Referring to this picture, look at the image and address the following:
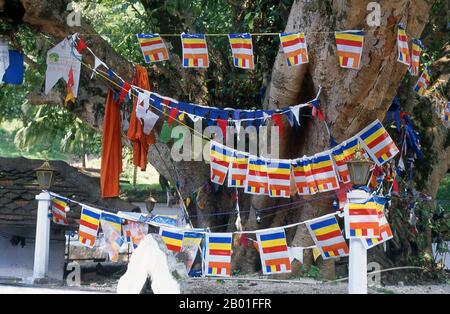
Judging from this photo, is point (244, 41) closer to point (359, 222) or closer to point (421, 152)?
point (359, 222)

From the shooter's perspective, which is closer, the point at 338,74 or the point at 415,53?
the point at 338,74

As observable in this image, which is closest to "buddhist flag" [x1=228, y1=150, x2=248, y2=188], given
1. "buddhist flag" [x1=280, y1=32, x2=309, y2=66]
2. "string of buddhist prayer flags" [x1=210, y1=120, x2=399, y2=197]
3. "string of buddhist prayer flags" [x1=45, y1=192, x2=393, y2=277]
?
"string of buddhist prayer flags" [x1=210, y1=120, x2=399, y2=197]

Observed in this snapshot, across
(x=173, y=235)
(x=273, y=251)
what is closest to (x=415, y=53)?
(x=273, y=251)

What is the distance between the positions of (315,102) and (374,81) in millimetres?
880

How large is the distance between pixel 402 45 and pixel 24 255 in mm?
7601

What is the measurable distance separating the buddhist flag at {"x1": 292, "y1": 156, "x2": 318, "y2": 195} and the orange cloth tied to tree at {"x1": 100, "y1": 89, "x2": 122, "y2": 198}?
2710 mm

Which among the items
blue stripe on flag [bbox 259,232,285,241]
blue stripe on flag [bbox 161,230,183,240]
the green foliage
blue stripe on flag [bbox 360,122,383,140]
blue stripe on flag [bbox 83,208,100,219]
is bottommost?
the green foliage

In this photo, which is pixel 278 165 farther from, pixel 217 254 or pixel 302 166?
pixel 217 254

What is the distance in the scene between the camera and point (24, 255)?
43.8 ft


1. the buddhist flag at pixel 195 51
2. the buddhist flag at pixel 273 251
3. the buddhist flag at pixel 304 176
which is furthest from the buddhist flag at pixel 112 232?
the buddhist flag at pixel 304 176

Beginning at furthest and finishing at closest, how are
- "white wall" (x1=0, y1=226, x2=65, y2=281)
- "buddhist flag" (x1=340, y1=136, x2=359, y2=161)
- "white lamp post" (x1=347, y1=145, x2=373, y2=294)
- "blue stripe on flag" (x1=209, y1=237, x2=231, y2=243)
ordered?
1. "white wall" (x1=0, y1=226, x2=65, y2=281)
2. "buddhist flag" (x1=340, y1=136, x2=359, y2=161)
3. "blue stripe on flag" (x1=209, y1=237, x2=231, y2=243)
4. "white lamp post" (x1=347, y1=145, x2=373, y2=294)

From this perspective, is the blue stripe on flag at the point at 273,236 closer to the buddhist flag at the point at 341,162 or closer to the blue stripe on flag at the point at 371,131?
the buddhist flag at the point at 341,162

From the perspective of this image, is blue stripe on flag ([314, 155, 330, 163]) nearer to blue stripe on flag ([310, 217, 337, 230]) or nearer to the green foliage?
blue stripe on flag ([310, 217, 337, 230])

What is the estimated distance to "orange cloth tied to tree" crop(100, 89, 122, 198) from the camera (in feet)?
37.2
